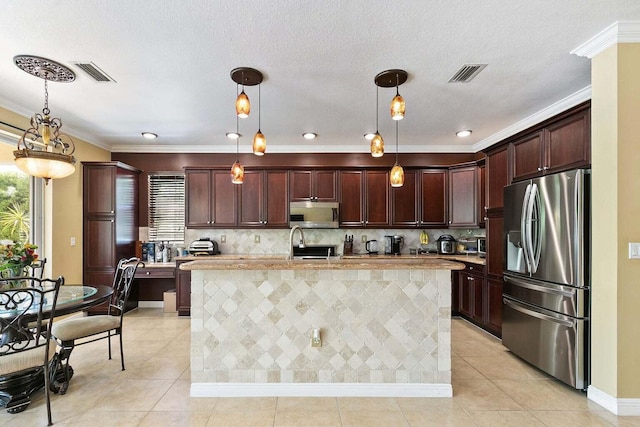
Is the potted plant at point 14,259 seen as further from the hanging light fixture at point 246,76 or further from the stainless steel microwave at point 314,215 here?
the stainless steel microwave at point 314,215

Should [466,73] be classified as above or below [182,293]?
above

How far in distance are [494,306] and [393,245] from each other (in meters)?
1.77

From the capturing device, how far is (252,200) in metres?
5.22

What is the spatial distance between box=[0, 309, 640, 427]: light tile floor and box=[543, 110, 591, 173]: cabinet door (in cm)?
189

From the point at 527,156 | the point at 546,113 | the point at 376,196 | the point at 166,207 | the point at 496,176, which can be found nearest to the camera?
the point at 527,156

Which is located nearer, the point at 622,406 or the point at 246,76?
the point at 622,406

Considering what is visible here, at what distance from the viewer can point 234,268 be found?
252 cm

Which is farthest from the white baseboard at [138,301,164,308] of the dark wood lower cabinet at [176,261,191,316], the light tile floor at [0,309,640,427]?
the light tile floor at [0,309,640,427]

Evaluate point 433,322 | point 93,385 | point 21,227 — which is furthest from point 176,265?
point 433,322

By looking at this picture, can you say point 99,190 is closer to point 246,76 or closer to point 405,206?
point 246,76

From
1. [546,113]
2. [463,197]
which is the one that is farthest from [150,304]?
[546,113]

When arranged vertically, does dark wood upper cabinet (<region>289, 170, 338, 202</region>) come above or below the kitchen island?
above

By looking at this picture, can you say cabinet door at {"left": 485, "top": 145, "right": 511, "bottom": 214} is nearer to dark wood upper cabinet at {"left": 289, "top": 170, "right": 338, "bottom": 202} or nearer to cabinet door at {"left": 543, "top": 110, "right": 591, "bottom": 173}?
cabinet door at {"left": 543, "top": 110, "right": 591, "bottom": 173}

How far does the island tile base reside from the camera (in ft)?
8.48
